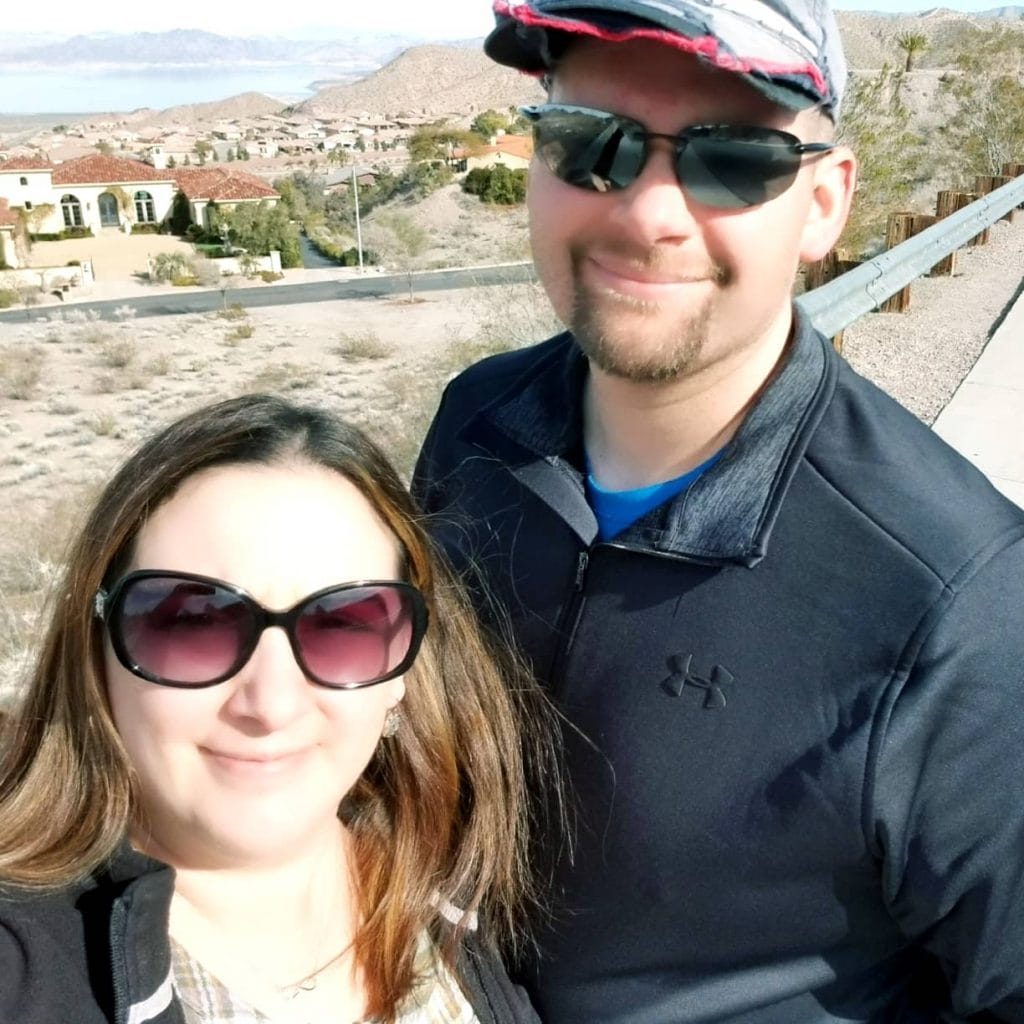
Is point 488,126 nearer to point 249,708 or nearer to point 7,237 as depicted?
point 7,237

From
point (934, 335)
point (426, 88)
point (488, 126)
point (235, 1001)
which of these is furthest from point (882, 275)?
point (426, 88)

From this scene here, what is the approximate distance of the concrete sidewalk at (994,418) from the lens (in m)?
4.74

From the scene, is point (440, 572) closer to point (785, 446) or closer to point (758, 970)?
point (785, 446)

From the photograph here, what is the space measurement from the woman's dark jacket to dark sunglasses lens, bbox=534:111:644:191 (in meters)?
1.23

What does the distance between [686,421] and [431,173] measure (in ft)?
211

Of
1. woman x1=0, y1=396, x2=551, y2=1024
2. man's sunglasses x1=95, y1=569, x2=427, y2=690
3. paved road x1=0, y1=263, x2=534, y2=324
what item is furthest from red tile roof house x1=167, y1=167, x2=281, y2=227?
man's sunglasses x1=95, y1=569, x2=427, y2=690

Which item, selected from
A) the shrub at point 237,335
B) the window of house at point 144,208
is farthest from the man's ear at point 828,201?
the window of house at point 144,208

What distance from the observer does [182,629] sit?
4.86 feet

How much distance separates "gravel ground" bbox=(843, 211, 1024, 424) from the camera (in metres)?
5.99

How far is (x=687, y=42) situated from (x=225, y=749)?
1186 millimetres

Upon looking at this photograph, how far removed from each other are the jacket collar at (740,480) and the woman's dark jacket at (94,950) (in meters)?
0.88

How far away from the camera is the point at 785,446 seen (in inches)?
67.9

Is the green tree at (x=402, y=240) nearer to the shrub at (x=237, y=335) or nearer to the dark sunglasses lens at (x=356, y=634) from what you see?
the shrub at (x=237, y=335)

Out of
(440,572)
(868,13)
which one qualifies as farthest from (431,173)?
(868,13)
